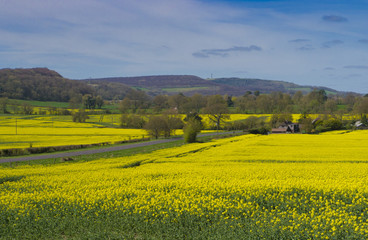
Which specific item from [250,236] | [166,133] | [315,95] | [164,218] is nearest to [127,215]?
[164,218]

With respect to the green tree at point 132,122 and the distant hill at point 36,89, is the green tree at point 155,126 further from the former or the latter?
the distant hill at point 36,89

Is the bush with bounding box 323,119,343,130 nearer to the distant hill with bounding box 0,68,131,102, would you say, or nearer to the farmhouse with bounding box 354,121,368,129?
the farmhouse with bounding box 354,121,368,129

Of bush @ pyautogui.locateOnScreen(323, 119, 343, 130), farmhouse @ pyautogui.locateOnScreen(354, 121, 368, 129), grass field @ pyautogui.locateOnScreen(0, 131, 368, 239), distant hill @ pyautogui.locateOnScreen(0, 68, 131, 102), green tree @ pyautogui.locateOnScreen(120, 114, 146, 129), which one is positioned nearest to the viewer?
grass field @ pyautogui.locateOnScreen(0, 131, 368, 239)

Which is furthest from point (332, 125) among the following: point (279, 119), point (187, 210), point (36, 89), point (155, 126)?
point (36, 89)

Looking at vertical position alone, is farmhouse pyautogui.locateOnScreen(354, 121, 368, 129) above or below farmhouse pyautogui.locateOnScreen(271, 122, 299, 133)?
above

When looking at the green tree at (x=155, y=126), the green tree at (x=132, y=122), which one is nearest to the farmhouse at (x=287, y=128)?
the green tree at (x=132, y=122)

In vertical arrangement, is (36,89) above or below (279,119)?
above

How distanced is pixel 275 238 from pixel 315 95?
451 ft

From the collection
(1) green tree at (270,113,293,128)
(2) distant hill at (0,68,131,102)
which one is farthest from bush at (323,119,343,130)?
(2) distant hill at (0,68,131,102)

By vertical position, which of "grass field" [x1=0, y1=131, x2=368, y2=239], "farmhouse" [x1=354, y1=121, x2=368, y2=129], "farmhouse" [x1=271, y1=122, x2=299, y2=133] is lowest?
"farmhouse" [x1=271, y1=122, x2=299, y2=133]

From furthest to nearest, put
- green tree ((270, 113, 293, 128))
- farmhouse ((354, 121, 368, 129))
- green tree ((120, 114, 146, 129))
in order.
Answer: green tree ((270, 113, 293, 128)), green tree ((120, 114, 146, 129)), farmhouse ((354, 121, 368, 129))

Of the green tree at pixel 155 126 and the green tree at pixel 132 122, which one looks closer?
the green tree at pixel 155 126

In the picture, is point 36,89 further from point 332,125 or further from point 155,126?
point 332,125

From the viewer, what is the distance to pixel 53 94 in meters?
154
